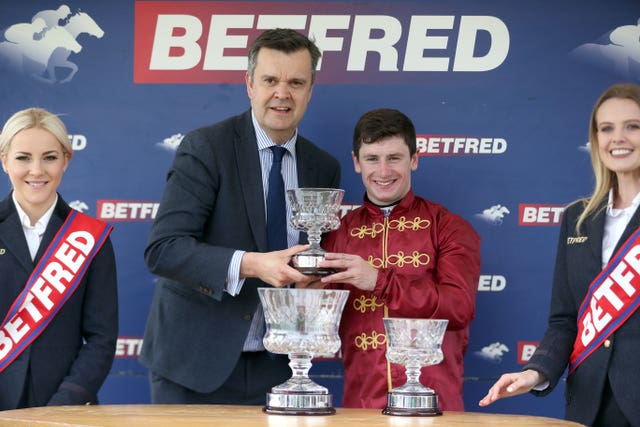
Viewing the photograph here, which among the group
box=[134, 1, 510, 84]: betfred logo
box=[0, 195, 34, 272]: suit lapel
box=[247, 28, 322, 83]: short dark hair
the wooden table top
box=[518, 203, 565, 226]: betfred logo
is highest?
box=[134, 1, 510, 84]: betfred logo

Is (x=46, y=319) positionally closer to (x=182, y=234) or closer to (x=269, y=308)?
(x=182, y=234)

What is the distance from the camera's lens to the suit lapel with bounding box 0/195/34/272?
340 cm

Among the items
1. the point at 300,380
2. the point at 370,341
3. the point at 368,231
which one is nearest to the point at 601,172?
the point at 368,231

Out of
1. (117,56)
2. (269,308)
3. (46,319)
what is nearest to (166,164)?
(117,56)

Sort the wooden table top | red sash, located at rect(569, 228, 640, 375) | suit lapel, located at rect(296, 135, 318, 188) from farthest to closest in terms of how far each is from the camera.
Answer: suit lapel, located at rect(296, 135, 318, 188) < red sash, located at rect(569, 228, 640, 375) < the wooden table top

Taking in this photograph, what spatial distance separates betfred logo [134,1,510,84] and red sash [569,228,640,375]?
4.68ft

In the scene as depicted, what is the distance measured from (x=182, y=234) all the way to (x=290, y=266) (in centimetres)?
53

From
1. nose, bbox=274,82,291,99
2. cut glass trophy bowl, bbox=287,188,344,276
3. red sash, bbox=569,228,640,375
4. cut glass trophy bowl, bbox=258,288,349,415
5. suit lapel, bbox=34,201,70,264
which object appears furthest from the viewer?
nose, bbox=274,82,291,99

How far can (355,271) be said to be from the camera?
120 inches

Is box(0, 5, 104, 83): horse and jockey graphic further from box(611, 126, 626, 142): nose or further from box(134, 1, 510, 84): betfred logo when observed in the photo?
box(611, 126, 626, 142): nose

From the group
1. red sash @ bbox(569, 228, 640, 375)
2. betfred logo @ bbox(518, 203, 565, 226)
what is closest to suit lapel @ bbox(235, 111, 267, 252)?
red sash @ bbox(569, 228, 640, 375)

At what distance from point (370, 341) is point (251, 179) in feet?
2.28

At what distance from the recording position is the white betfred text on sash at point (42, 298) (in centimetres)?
337

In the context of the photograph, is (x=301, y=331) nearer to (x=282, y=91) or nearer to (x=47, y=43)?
(x=282, y=91)
